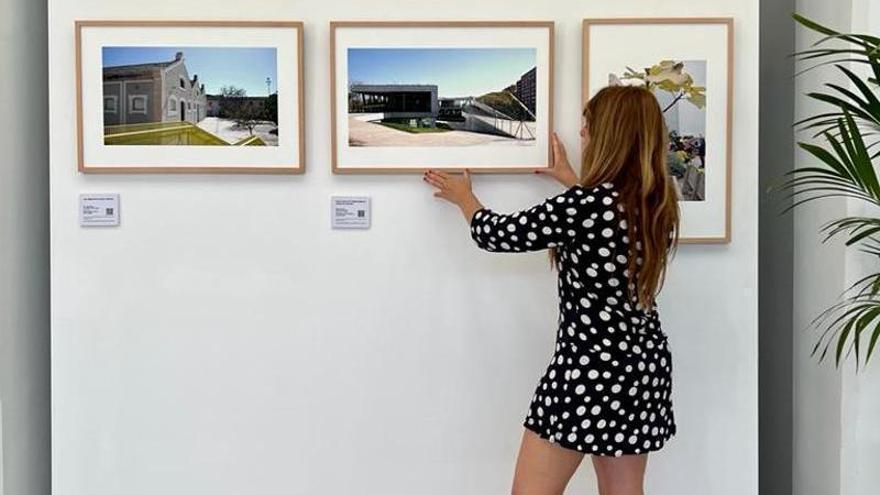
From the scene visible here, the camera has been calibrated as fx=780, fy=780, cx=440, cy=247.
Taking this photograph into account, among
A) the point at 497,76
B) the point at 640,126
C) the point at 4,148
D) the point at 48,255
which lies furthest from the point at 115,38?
the point at 640,126

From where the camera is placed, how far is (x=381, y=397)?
2.25 m

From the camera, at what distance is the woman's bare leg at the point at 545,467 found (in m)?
1.85

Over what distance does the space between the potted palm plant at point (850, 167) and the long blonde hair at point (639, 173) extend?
38 centimetres

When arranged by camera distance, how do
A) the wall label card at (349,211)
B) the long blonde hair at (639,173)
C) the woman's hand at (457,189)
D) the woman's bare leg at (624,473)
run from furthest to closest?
the wall label card at (349,211) < the woman's hand at (457,189) < the woman's bare leg at (624,473) < the long blonde hair at (639,173)

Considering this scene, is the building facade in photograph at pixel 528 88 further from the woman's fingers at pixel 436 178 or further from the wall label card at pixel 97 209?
the wall label card at pixel 97 209

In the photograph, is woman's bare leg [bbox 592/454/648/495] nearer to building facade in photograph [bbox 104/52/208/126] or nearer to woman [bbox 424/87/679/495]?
woman [bbox 424/87/679/495]

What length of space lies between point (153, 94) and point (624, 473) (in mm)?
1606

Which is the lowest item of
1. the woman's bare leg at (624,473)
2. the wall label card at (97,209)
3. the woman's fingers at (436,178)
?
the woman's bare leg at (624,473)

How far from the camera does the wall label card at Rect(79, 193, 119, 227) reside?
7.21 feet

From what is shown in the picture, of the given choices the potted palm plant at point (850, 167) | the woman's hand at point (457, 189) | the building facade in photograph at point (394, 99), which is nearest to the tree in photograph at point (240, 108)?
the building facade in photograph at point (394, 99)

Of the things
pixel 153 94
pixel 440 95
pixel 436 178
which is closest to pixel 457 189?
pixel 436 178

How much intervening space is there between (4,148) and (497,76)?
1389 millimetres

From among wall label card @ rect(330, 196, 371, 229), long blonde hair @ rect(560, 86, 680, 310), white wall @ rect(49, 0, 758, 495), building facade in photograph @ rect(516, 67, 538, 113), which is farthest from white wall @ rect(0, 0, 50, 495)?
long blonde hair @ rect(560, 86, 680, 310)

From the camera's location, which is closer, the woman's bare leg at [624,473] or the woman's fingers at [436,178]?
the woman's bare leg at [624,473]
